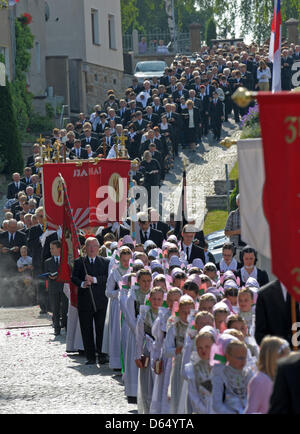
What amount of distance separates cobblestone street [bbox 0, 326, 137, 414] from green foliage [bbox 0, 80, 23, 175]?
46.8ft

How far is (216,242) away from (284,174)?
1443 centimetres

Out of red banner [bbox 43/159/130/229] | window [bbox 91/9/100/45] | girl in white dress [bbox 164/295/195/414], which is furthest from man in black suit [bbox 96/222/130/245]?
window [bbox 91/9/100/45]

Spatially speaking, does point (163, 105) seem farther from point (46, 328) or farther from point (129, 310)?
point (129, 310)

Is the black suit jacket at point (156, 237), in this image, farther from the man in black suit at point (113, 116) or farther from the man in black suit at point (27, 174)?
the man in black suit at point (113, 116)

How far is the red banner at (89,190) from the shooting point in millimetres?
19719

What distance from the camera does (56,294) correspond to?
19359 mm

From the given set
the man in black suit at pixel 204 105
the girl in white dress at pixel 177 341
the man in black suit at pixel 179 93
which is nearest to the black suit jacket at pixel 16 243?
the man in black suit at pixel 179 93

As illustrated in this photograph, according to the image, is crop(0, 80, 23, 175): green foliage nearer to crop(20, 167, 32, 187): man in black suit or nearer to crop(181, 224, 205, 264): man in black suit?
crop(20, 167, 32, 187): man in black suit

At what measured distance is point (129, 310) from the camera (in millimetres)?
13625

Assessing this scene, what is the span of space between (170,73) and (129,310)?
2166 centimetres

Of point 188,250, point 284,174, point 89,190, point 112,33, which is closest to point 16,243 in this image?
point 89,190

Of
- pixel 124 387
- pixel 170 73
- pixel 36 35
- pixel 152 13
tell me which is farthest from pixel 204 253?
pixel 152 13

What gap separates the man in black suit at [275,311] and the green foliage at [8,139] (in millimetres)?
24086

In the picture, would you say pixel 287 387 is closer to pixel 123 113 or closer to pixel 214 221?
pixel 214 221
